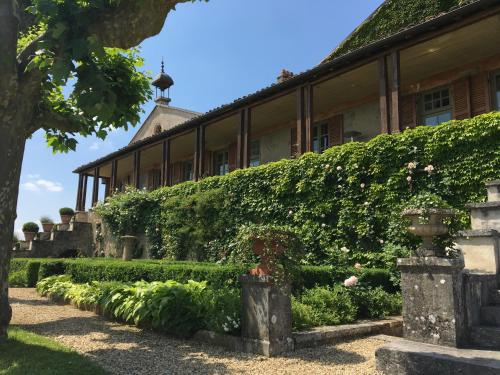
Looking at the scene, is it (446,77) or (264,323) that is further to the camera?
(446,77)

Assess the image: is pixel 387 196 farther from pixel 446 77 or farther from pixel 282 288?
pixel 446 77

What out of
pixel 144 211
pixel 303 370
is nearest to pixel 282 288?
pixel 303 370

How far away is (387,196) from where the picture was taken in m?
8.73

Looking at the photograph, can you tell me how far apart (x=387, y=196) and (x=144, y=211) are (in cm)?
1003

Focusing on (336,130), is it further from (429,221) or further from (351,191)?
(429,221)

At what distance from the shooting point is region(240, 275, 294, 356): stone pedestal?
16.7 feet

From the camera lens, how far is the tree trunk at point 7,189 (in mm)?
5316

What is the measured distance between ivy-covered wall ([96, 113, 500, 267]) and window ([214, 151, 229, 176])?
19.5ft

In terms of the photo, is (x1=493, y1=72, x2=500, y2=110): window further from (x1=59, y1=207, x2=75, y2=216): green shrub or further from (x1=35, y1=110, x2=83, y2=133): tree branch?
(x1=59, y1=207, x2=75, y2=216): green shrub

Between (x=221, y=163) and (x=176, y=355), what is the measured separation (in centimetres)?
1517

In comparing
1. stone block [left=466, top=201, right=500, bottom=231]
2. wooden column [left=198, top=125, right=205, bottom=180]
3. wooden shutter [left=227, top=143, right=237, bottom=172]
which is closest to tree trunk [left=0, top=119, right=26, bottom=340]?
stone block [left=466, top=201, right=500, bottom=231]

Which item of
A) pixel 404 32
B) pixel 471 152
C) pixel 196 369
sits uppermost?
pixel 404 32

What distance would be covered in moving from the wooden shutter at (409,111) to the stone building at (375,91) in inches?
1.2

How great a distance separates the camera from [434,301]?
173 inches
